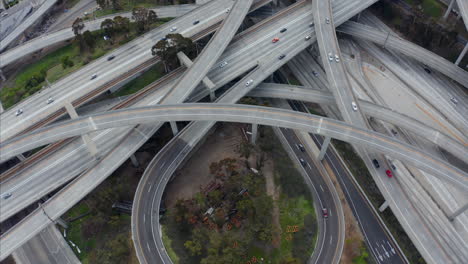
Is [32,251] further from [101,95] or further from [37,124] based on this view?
[101,95]

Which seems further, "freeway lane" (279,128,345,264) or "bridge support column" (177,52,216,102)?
"bridge support column" (177,52,216,102)

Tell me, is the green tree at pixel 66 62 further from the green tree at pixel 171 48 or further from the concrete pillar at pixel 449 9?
the concrete pillar at pixel 449 9

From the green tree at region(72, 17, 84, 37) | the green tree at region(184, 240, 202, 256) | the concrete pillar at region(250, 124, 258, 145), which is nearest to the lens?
the green tree at region(184, 240, 202, 256)

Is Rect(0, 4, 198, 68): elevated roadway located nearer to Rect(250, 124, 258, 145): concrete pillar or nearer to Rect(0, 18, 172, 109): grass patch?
Rect(0, 18, 172, 109): grass patch


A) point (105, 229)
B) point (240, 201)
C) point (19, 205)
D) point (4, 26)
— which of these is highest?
point (4, 26)

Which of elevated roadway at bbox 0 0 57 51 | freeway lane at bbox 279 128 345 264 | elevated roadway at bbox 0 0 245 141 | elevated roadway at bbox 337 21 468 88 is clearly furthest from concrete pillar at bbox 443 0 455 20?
elevated roadway at bbox 0 0 57 51

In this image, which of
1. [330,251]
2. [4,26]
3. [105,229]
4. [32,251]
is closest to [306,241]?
[330,251]
